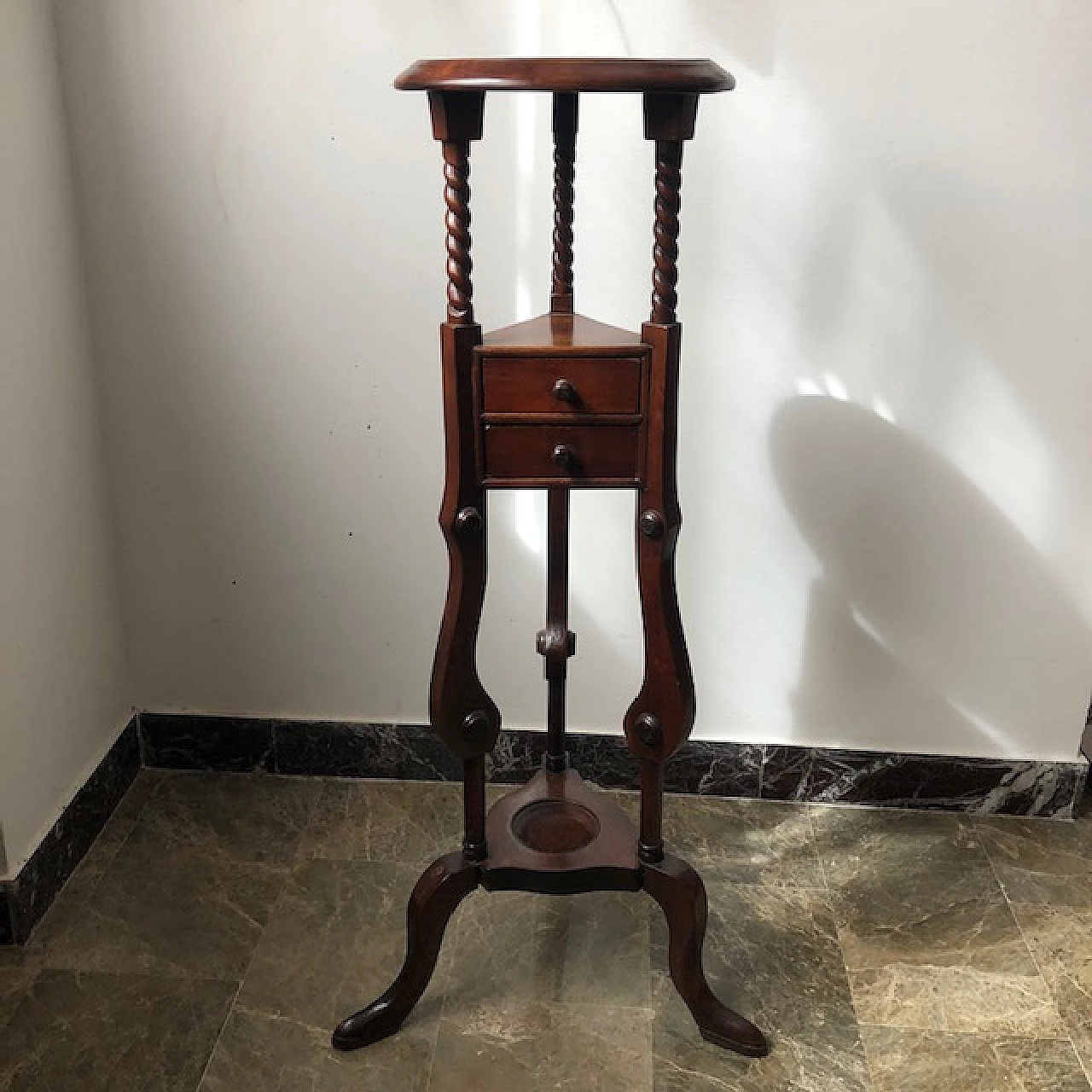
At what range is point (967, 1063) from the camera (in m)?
1.67

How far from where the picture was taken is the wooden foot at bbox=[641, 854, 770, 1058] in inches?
65.0

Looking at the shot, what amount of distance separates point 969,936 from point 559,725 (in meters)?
0.74

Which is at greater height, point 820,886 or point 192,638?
point 192,638

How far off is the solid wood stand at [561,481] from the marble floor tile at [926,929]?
26 cm

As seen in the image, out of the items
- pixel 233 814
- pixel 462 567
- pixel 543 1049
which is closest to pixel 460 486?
pixel 462 567

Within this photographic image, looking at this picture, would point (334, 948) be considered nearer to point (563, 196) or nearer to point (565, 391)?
point (565, 391)

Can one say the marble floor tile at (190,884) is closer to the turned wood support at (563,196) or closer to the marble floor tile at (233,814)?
the marble floor tile at (233,814)

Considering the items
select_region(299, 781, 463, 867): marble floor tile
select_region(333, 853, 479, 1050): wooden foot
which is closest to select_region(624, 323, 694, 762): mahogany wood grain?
select_region(333, 853, 479, 1050): wooden foot

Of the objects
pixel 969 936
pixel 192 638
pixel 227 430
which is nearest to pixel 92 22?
pixel 227 430

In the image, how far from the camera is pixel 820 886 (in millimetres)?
2014

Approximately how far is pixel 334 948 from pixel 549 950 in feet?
1.09

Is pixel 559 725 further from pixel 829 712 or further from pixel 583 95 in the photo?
pixel 583 95

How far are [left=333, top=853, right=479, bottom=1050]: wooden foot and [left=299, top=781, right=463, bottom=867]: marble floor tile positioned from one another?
1.19ft

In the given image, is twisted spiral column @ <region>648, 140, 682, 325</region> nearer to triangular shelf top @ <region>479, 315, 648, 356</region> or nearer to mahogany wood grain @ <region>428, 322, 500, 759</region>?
triangular shelf top @ <region>479, 315, 648, 356</region>
